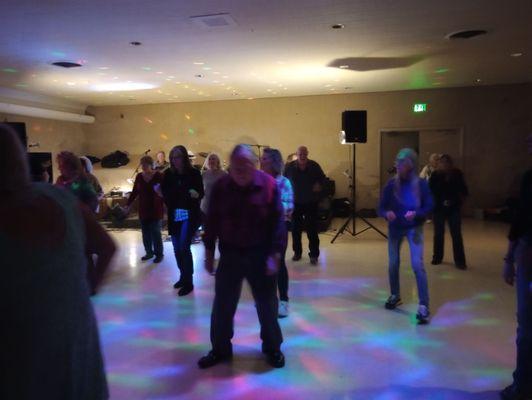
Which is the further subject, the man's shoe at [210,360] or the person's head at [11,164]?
the man's shoe at [210,360]

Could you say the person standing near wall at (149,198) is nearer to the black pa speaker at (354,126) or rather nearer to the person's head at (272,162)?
the person's head at (272,162)

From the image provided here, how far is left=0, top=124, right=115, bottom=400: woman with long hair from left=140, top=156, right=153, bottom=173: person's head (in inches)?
158

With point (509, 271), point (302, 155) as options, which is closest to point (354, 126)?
point (302, 155)

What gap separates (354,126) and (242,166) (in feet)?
14.6

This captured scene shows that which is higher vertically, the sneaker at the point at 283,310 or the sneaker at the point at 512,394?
the sneaker at the point at 283,310

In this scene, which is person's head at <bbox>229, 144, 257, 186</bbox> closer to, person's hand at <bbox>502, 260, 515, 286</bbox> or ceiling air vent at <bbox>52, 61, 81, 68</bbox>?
person's hand at <bbox>502, 260, 515, 286</bbox>

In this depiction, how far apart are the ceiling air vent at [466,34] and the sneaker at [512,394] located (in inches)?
152

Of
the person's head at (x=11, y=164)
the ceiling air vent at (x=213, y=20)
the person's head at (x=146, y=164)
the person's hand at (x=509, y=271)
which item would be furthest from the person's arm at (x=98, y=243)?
the person's head at (x=146, y=164)

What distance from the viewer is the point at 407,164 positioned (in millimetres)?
3172

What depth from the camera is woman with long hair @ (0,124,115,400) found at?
97 centimetres

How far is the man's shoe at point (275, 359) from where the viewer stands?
8.57 feet

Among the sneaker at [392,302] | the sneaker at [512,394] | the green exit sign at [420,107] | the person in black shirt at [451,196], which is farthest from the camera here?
the green exit sign at [420,107]

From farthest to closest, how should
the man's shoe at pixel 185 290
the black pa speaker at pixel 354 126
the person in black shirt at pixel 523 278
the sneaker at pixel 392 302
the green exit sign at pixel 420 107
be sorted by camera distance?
the green exit sign at pixel 420 107 → the black pa speaker at pixel 354 126 → the man's shoe at pixel 185 290 → the sneaker at pixel 392 302 → the person in black shirt at pixel 523 278

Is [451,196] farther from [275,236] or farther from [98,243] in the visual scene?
[98,243]
